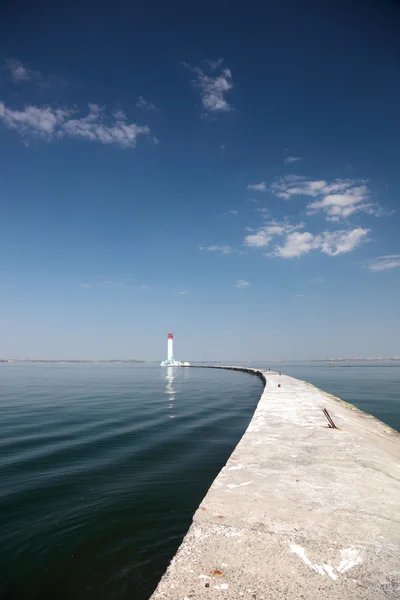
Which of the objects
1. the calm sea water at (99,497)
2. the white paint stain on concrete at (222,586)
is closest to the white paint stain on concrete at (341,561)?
the white paint stain on concrete at (222,586)

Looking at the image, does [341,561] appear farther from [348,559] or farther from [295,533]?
[295,533]

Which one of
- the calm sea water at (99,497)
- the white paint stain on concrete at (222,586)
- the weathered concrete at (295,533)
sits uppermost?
the white paint stain on concrete at (222,586)

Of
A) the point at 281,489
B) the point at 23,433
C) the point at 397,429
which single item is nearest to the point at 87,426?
the point at 23,433

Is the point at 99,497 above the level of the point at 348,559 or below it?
below

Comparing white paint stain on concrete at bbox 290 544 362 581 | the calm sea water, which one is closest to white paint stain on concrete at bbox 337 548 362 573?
white paint stain on concrete at bbox 290 544 362 581

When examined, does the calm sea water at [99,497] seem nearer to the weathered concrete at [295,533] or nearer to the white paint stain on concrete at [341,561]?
the weathered concrete at [295,533]

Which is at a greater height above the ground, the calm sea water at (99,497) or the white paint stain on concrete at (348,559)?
the white paint stain on concrete at (348,559)

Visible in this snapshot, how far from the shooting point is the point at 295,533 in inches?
143

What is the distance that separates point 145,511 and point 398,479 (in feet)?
14.7

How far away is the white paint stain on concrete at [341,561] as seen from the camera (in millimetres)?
2996

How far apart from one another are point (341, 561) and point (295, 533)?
1.88 feet

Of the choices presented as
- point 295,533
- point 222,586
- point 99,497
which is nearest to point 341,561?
point 295,533

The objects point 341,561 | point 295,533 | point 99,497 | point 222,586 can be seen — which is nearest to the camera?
Answer: point 222,586

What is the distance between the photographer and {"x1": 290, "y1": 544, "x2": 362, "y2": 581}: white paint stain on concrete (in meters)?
3.00
